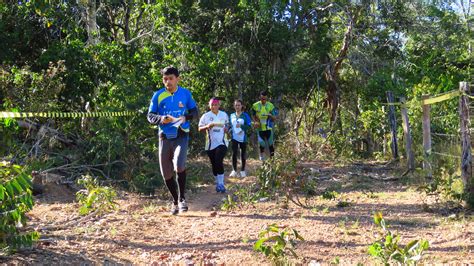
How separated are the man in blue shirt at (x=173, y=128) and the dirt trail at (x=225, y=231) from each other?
441mm

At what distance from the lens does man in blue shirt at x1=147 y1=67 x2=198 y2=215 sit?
5.99 meters

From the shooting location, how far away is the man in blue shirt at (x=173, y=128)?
5992 millimetres

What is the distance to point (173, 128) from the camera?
5.98m

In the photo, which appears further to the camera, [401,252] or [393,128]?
[393,128]

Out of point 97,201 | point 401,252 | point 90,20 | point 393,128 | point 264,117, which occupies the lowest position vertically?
point 401,252

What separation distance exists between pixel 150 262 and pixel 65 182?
398 cm

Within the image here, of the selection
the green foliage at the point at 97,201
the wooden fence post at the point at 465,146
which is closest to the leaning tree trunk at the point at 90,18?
the green foliage at the point at 97,201

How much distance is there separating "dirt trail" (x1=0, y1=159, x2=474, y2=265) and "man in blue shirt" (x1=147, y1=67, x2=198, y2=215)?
441 millimetres

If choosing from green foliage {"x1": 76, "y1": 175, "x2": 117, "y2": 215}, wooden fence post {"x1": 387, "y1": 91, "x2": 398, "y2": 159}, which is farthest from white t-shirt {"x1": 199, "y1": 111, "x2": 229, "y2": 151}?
wooden fence post {"x1": 387, "y1": 91, "x2": 398, "y2": 159}

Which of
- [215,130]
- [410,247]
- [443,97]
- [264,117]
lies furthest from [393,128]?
[410,247]

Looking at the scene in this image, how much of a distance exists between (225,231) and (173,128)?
155 cm

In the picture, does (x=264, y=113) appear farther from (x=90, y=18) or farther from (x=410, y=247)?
(x=410, y=247)

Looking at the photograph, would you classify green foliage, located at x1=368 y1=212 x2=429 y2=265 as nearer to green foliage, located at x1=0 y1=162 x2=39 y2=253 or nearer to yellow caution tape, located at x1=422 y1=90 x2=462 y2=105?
green foliage, located at x1=0 y1=162 x2=39 y2=253

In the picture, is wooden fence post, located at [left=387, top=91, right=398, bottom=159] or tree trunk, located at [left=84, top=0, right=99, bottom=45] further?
wooden fence post, located at [left=387, top=91, right=398, bottom=159]
